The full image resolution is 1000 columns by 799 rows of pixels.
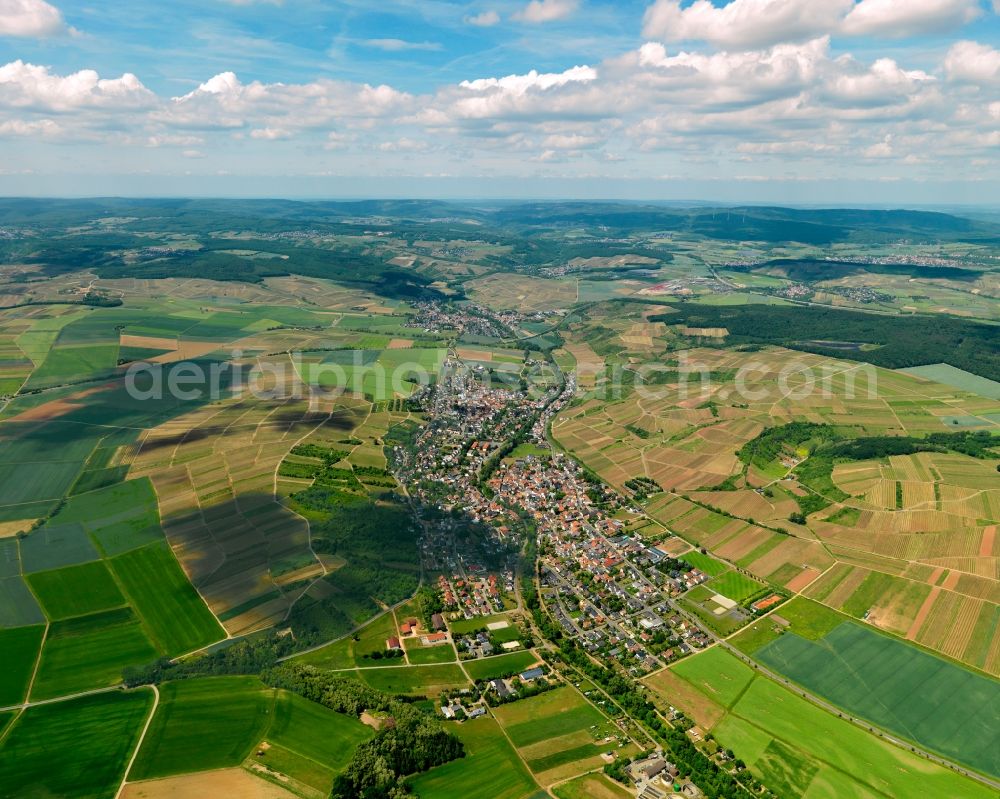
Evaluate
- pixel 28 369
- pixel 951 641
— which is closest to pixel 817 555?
pixel 951 641

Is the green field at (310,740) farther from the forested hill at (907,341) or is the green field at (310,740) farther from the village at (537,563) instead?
the forested hill at (907,341)

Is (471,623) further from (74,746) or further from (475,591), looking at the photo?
(74,746)

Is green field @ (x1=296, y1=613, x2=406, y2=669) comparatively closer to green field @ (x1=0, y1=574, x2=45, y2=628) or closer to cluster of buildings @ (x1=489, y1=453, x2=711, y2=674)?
cluster of buildings @ (x1=489, y1=453, x2=711, y2=674)

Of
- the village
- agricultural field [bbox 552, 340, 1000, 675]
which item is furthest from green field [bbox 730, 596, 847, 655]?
the village

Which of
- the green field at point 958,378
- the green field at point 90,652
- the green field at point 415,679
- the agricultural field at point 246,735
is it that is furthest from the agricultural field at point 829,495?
the green field at point 90,652

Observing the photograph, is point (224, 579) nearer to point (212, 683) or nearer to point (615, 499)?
point (212, 683)

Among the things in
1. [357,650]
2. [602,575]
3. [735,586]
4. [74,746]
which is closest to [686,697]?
[602,575]
